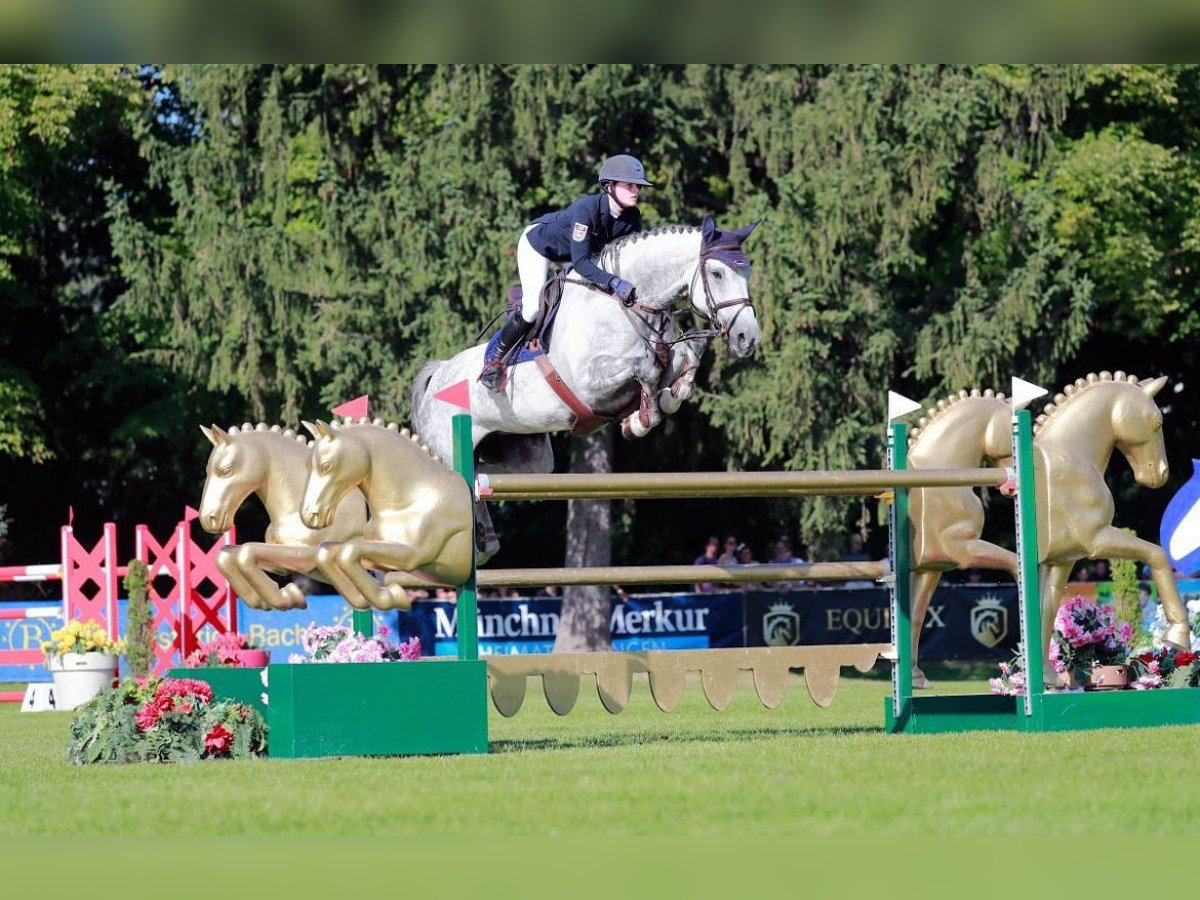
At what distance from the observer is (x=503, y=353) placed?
9672 millimetres

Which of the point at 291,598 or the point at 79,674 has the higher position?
the point at 291,598

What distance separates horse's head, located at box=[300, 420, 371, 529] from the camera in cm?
852

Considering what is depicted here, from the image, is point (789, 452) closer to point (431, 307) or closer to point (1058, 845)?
point (431, 307)

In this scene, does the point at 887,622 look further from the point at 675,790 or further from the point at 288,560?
the point at 675,790

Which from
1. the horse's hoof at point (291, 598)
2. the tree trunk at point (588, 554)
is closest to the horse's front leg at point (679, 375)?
the horse's hoof at point (291, 598)

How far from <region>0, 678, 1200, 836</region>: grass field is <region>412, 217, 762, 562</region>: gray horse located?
174 centimetres

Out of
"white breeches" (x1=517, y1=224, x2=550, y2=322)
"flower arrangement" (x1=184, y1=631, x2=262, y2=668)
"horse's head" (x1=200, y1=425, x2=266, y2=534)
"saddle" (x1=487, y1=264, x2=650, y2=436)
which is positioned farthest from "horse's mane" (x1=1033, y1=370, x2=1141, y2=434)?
"flower arrangement" (x1=184, y1=631, x2=262, y2=668)

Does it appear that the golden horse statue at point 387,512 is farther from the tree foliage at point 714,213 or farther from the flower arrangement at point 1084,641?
the tree foliage at point 714,213

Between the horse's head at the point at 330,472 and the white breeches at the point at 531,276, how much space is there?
142 centimetres

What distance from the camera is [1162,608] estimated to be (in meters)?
10.4

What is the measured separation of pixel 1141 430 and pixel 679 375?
2.89m

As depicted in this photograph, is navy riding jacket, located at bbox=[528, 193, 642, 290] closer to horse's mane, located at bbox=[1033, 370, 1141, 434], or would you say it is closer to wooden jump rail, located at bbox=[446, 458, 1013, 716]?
wooden jump rail, located at bbox=[446, 458, 1013, 716]

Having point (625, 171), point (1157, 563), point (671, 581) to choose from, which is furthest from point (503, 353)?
point (1157, 563)

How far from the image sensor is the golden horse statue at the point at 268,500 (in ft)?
28.7
